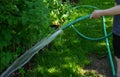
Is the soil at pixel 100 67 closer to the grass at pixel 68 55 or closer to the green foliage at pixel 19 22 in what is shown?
the grass at pixel 68 55

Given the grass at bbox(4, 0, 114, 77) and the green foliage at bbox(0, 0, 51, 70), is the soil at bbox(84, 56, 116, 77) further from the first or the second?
the green foliage at bbox(0, 0, 51, 70)

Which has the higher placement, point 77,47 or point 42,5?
point 42,5

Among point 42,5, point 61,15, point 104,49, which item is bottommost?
point 104,49

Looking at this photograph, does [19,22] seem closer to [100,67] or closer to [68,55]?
[68,55]

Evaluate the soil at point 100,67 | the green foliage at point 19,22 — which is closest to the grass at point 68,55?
the soil at point 100,67

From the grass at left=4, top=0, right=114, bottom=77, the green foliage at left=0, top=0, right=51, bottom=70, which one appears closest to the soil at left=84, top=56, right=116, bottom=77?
the grass at left=4, top=0, right=114, bottom=77

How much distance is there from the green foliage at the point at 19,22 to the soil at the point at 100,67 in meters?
1.09

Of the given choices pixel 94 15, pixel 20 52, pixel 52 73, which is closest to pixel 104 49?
pixel 52 73

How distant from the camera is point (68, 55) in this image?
4.76 metres

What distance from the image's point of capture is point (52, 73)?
4.23 metres

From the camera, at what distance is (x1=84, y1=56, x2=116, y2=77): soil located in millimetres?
4352

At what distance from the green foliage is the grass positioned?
0.47 metres

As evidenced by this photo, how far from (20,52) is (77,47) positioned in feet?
4.76

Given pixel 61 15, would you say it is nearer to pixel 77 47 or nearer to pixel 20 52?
pixel 77 47
